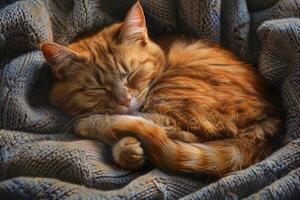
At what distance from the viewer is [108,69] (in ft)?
5.37

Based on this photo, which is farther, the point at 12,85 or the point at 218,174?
the point at 12,85

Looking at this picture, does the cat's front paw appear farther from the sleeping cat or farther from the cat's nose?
the cat's nose

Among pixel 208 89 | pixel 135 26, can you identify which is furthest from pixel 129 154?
pixel 135 26

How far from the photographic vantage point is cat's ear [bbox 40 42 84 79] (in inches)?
62.3

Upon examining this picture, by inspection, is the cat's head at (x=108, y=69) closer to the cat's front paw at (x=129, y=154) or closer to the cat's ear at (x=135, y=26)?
the cat's ear at (x=135, y=26)

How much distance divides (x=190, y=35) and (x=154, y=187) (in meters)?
0.63

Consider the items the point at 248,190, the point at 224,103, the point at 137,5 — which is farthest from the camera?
the point at 137,5

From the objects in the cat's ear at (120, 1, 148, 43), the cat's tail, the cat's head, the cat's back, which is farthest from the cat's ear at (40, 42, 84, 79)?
the cat's tail

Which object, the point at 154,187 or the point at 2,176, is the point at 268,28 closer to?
the point at 154,187

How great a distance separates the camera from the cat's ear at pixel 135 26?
5.27 ft

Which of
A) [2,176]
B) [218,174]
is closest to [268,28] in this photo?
[218,174]

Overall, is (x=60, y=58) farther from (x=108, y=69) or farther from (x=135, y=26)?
(x=135, y=26)

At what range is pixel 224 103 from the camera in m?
1.49

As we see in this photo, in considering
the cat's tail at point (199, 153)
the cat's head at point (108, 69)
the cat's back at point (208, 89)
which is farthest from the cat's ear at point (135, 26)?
the cat's tail at point (199, 153)
